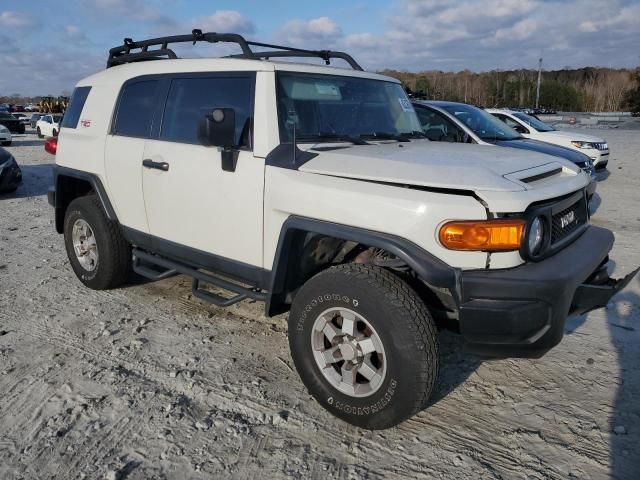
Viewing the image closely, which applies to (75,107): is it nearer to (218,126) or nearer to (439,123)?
(218,126)

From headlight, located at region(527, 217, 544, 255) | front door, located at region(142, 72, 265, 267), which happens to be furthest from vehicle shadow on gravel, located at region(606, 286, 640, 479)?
front door, located at region(142, 72, 265, 267)

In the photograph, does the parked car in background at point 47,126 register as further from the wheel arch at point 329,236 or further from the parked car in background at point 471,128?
the wheel arch at point 329,236

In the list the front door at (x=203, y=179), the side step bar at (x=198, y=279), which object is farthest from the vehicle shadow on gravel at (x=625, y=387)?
the front door at (x=203, y=179)

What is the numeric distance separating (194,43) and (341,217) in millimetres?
2495

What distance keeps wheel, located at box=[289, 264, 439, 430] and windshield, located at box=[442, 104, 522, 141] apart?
6112 millimetres

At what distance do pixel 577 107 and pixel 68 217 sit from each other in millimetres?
78638

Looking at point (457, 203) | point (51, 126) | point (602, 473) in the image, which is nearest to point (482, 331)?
point (457, 203)

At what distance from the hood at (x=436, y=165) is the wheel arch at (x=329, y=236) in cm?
30

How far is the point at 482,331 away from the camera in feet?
8.45

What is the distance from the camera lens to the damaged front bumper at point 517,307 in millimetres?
2508

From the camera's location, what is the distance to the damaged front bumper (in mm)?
2508

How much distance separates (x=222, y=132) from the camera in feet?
10.3

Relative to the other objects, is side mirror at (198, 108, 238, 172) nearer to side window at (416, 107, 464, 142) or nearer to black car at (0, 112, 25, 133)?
side window at (416, 107, 464, 142)

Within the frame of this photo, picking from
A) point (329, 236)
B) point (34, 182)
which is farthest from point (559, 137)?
point (34, 182)
